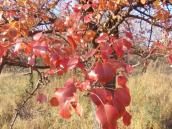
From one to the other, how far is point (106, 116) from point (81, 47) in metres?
2.39

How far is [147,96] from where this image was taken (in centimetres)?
771

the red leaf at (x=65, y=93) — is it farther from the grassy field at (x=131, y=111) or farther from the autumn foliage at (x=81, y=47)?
the grassy field at (x=131, y=111)

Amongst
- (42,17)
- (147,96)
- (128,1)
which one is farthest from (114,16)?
(147,96)

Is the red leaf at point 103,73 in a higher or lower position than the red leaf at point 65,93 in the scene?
higher

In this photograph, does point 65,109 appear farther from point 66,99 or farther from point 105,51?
point 105,51

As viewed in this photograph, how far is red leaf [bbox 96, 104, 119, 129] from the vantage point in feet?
4.37

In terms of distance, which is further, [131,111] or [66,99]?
[131,111]

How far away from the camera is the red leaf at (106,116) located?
1.33 metres

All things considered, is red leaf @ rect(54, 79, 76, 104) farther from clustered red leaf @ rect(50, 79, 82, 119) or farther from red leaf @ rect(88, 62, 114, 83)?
red leaf @ rect(88, 62, 114, 83)

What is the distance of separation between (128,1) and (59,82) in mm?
5981

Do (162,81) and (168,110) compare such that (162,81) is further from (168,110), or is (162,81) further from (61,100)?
(61,100)

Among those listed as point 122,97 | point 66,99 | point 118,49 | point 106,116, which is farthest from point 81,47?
point 106,116

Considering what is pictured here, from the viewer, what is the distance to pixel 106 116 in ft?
4.38

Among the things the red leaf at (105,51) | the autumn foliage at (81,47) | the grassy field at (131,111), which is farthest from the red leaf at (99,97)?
the grassy field at (131,111)
